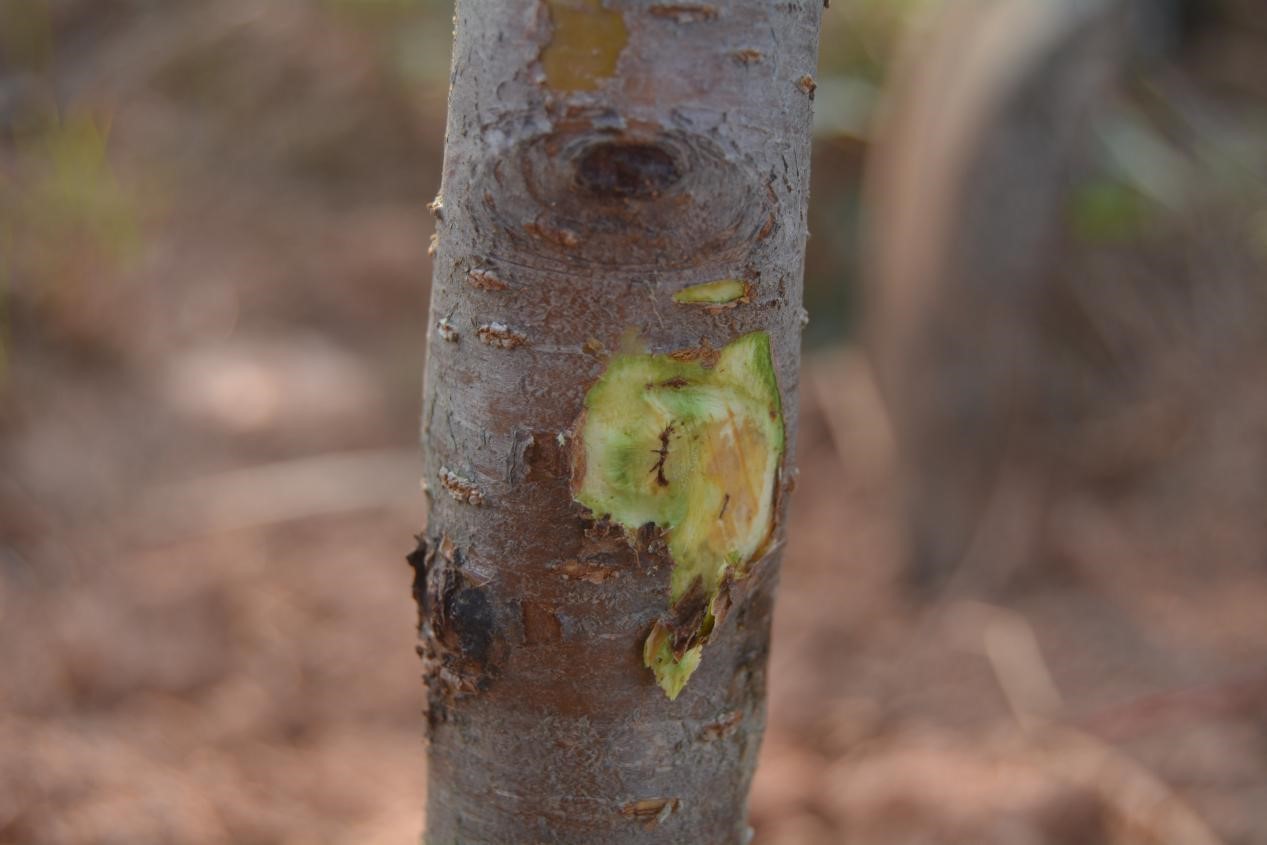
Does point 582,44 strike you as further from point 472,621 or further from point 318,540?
point 318,540

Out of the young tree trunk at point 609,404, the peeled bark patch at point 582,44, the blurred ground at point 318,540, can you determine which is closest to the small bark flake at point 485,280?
the young tree trunk at point 609,404

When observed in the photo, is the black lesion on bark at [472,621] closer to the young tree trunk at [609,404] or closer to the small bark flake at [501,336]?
the young tree trunk at [609,404]

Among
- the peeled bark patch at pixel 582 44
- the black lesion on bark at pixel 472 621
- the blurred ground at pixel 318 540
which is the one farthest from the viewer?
the blurred ground at pixel 318 540

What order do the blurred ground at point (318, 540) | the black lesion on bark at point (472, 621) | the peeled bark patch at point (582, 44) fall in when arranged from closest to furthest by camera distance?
the peeled bark patch at point (582, 44)
the black lesion on bark at point (472, 621)
the blurred ground at point (318, 540)

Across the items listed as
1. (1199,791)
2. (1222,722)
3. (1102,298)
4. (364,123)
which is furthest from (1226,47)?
(364,123)

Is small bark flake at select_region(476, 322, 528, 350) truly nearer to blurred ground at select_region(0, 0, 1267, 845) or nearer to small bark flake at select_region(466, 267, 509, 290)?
small bark flake at select_region(466, 267, 509, 290)

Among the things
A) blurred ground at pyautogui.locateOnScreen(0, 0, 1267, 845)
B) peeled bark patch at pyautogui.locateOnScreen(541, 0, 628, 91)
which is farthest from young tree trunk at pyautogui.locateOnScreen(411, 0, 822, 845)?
blurred ground at pyautogui.locateOnScreen(0, 0, 1267, 845)

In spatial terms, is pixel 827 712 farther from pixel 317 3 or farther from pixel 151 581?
pixel 317 3
